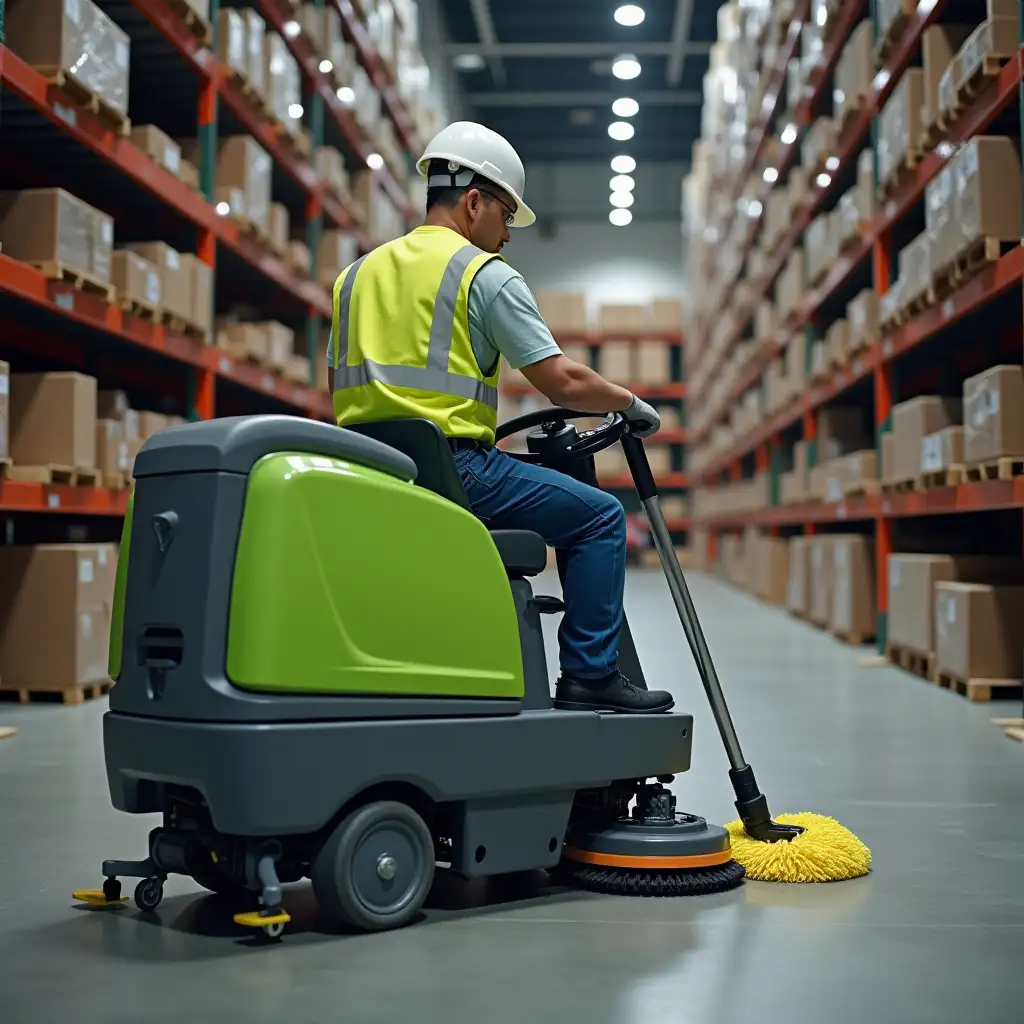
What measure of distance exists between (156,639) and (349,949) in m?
0.66

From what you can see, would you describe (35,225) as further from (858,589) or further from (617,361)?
(617,361)

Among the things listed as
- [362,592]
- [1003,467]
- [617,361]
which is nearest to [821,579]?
[1003,467]

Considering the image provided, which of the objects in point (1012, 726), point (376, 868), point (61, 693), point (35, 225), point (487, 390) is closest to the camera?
point (376, 868)

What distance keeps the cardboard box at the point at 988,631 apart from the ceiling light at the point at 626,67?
1688cm

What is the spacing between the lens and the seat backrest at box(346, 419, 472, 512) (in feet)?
8.48

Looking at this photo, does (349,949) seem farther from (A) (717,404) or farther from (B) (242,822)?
(A) (717,404)

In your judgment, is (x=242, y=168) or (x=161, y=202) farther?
(x=242, y=168)

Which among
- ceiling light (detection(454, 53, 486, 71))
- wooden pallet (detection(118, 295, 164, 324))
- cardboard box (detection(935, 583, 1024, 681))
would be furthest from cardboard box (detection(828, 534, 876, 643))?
ceiling light (detection(454, 53, 486, 71))

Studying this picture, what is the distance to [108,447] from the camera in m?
6.56

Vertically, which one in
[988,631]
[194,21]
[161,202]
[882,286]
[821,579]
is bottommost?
[988,631]

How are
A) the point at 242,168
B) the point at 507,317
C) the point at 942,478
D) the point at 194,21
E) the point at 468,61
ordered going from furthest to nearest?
the point at 468,61 → the point at 242,168 → the point at 194,21 → the point at 942,478 → the point at 507,317

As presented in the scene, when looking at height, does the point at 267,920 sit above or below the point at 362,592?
below

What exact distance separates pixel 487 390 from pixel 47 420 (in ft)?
13.0

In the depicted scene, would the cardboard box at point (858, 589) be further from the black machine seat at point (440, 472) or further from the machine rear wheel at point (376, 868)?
the machine rear wheel at point (376, 868)
